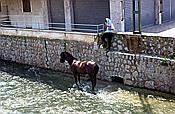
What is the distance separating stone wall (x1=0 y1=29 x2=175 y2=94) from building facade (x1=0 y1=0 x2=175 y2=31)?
174 centimetres

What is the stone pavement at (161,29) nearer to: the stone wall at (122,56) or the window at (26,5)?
the stone wall at (122,56)

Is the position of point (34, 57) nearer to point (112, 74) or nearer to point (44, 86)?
point (44, 86)

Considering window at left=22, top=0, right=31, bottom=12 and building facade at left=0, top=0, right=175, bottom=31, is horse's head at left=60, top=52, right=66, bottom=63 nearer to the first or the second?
building facade at left=0, top=0, right=175, bottom=31

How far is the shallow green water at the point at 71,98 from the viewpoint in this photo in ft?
48.9

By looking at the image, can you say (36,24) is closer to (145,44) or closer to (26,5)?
(26,5)

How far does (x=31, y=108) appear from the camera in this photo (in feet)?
50.5

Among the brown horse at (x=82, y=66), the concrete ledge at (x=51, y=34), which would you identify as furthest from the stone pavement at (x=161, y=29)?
the brown horse at (x=82, y=66)

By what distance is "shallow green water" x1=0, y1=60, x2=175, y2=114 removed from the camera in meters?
14.9

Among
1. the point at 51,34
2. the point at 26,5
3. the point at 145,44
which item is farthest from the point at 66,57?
the point at 26,5

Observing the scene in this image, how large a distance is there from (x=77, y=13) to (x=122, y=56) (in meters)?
6.92

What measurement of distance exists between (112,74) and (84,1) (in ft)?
21.9

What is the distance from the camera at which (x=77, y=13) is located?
76.9ft

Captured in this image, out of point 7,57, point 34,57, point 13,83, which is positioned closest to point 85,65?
point 13,83

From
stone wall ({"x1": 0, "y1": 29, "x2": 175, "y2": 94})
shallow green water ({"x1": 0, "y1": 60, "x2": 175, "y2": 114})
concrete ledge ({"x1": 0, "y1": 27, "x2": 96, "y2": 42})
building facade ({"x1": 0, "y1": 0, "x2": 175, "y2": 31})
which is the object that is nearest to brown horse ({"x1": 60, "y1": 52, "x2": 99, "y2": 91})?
shallow green water ({"x1": 0, "y1": 60, "x2": 175, "y2": 114})
